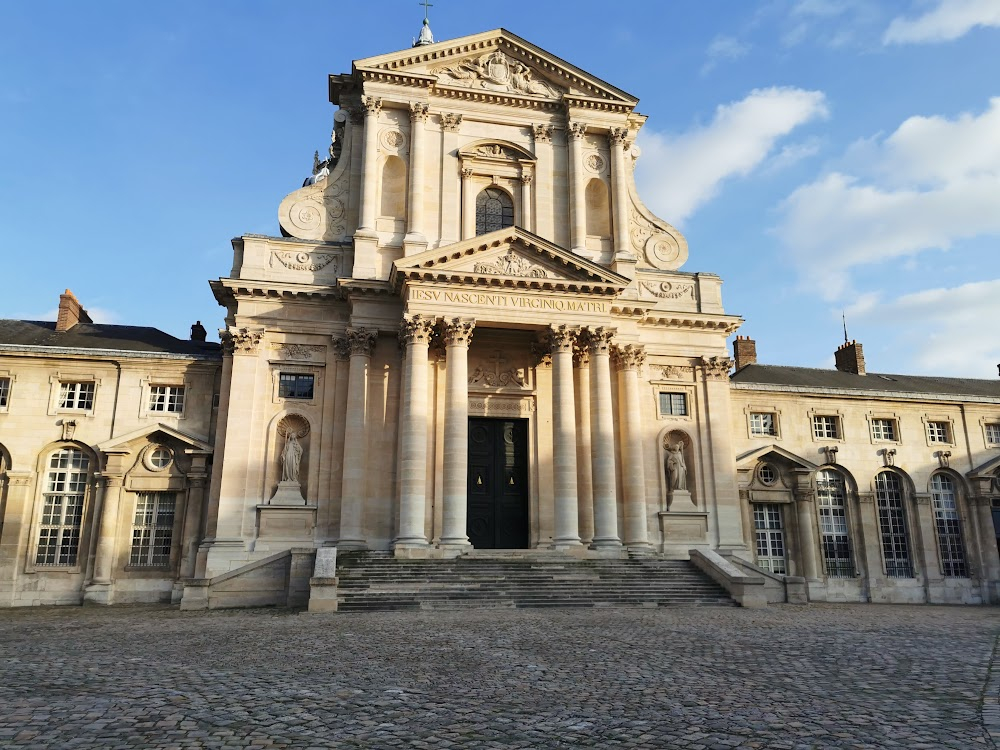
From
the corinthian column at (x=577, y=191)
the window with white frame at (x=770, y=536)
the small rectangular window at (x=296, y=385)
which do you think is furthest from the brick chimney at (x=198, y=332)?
the window with white frame at (x=770, y=536)

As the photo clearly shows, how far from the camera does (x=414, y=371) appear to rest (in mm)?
26141

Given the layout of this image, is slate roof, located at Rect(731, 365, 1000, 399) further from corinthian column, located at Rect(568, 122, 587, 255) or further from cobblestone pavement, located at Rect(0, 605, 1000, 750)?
cobblestone pavement, located at Rect(0, 605, 1000, 750)

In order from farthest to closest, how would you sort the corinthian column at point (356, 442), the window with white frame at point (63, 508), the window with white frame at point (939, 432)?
1. the window with white frame at point (939, 432)
2. the window with white frame at point (63, 508)
3. the corinthian column at point (356, 442)

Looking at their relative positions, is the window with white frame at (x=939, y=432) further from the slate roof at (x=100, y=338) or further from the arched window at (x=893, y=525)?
the slate roof at (x=100, y=338)

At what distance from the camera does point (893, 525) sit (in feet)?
110

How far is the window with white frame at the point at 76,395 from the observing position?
94.0ft

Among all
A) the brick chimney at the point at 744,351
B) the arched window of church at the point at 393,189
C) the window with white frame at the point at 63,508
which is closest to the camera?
the window with white frame at the point at 63,508

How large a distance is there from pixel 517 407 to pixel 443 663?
1845 cm

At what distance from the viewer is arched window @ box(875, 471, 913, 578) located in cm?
3284

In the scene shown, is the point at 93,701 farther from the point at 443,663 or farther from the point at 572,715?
the point at 572,715

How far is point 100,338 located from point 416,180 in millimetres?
14053

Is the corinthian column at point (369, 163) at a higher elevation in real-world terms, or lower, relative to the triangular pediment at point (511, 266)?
higher

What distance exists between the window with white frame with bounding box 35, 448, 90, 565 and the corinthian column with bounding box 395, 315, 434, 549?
11850mm

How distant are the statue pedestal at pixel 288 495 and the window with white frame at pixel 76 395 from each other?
8.00 meters
